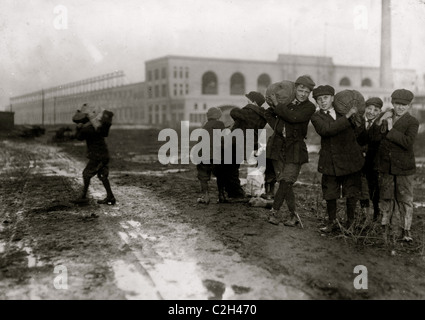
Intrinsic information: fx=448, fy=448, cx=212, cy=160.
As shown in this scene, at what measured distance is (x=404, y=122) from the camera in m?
5.15

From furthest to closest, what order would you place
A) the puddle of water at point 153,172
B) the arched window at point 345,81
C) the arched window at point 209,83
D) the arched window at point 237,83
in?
the arched window at point 345,81 < the arched window at point 237,83 < the arched window at point 209,83 < the puddle of water at point 153,172

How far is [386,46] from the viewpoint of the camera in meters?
51.8

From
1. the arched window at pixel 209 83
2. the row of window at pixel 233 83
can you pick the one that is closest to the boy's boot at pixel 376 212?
the row of window at pixel 233 83

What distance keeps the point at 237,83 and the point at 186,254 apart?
218 feet

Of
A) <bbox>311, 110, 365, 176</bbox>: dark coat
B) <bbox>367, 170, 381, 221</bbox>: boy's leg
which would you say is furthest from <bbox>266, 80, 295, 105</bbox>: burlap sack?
<bbox>367, 170, 381, 221</bbox>: boy's leg

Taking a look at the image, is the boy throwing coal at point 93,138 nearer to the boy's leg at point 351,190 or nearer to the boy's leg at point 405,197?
the boy's leg at point 351,190

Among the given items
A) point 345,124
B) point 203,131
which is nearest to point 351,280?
point 345,124

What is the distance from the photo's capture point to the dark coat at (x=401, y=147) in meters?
5.09

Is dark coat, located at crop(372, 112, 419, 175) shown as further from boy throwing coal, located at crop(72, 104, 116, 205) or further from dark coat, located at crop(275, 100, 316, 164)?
boy throwing coal, located at crop(72, 104, 116, 205)

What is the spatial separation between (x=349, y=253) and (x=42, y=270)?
3.04 meters

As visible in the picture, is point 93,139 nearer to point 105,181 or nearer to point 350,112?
point 105,181

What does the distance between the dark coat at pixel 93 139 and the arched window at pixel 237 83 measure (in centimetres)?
Result: 6274

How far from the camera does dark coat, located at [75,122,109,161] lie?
6859mm
